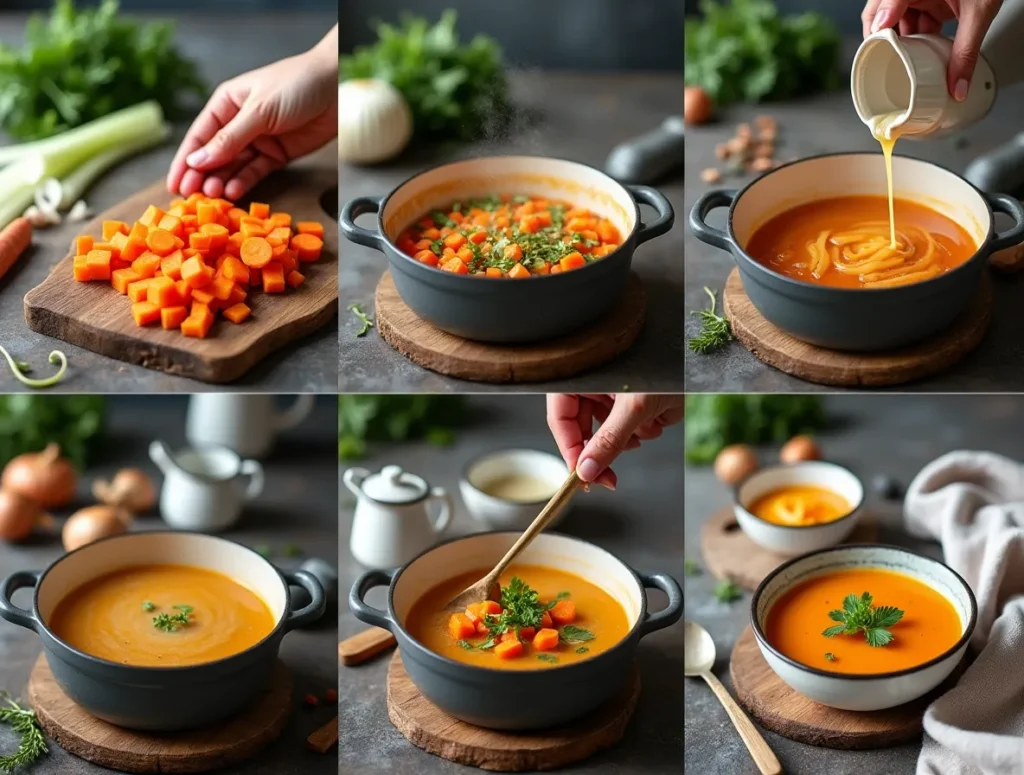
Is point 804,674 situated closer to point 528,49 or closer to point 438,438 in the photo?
point 438,438

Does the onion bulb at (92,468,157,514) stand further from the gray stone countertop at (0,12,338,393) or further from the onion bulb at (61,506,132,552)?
the gray stone countertop at (0,12,338,393)

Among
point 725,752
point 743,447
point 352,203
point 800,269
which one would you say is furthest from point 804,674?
point 352,203

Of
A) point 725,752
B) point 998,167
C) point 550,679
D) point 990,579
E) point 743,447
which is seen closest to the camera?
point 550,679

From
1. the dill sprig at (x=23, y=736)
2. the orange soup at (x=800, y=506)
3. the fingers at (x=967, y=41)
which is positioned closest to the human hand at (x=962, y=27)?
the fingers at (x=967, y=41)

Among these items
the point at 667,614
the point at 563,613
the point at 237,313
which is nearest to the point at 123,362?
the point at 237,313

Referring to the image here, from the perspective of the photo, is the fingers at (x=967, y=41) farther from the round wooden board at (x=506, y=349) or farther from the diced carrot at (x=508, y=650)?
the diced carrot at (x=508, y=650)

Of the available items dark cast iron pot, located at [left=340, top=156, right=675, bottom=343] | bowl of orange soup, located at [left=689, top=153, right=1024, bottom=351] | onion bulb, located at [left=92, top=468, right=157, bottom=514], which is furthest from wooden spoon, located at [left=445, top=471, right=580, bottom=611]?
onion bulb, located at [left=92, top=468, right=157, bottom=514]
